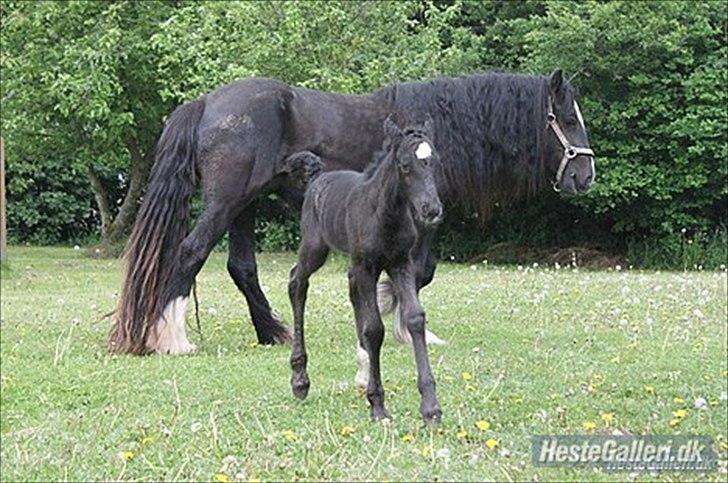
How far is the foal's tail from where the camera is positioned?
7535 mm

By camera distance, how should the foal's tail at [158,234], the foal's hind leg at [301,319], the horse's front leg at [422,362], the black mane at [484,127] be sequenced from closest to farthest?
1. the horse's front leg at [422,362]
2. the foal's hind leg at [301,319]
3. the foal's tail at [158,234]
4. the black mane at [484,127]

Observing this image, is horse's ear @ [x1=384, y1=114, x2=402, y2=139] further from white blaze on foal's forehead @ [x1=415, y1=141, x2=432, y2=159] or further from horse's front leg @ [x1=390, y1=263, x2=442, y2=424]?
horse's front leg @ [x1=390, y1=263, x2=442, y2=424]

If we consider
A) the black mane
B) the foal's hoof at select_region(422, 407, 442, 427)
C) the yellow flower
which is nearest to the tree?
the black mane

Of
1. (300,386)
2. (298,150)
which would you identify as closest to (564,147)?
(298,150)

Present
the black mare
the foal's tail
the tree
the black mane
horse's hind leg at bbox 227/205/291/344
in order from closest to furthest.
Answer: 1. the foal's tail
2. the black mare
3. the black mane
4. horse's hind leg at bbox 227/205/291/344
5. the tree

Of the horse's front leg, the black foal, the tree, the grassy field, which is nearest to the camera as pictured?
the grassy field

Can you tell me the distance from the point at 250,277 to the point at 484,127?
2.25 metres

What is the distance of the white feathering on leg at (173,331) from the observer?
754 centimetres

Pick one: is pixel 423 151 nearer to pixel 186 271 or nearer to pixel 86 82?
pixel 186 271

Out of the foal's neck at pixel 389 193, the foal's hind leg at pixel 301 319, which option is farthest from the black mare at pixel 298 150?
the foal's neck at pixel 389 193

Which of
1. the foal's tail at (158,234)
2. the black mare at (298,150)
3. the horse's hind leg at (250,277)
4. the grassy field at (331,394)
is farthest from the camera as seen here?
the horse's hind leg at (250,277)

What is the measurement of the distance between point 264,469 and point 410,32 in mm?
16553

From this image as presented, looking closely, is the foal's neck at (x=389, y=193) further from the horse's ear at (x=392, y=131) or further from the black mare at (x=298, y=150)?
the black mare at (x=298, y=150)

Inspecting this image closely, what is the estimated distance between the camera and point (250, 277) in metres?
8.39
